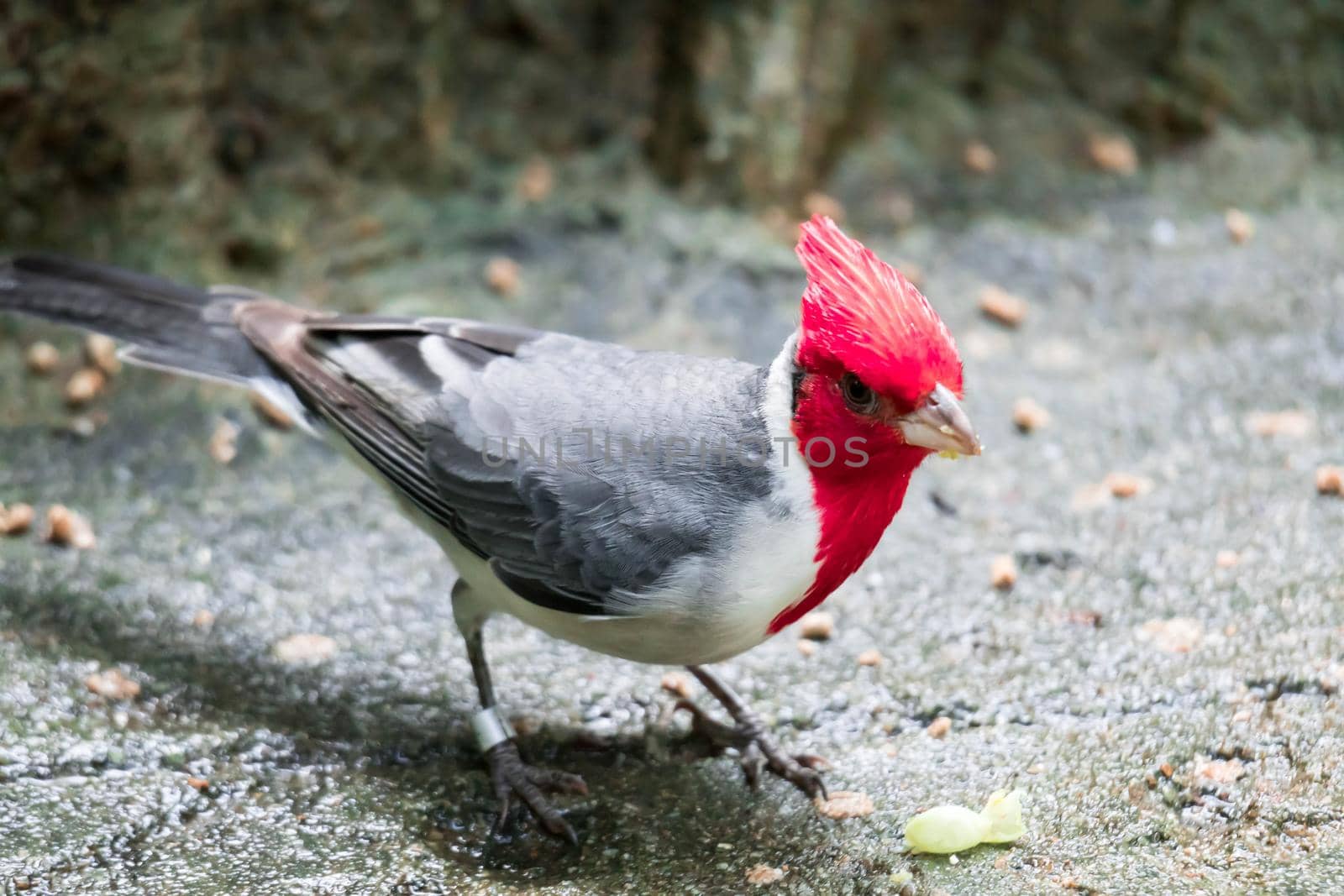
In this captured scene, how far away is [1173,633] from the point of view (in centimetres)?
398

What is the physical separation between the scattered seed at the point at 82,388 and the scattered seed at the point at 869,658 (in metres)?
2.97

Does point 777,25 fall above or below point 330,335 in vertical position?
above

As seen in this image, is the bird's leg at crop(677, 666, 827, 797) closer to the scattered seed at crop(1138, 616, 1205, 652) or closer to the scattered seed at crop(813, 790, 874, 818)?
the scattered seed at crop(813, 790, 874, 818)

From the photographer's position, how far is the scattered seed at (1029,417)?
198 inches

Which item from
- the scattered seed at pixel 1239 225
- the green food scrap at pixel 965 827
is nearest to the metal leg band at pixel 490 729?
the green food scrap at pixel 965 827

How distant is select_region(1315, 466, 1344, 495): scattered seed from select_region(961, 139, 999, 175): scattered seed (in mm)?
2442

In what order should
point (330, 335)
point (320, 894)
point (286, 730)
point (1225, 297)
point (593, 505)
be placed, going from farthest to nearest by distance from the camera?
point (1225, 297) → point (330, 335) → point (286, 730) → point (593, 505) → point (320, 894)

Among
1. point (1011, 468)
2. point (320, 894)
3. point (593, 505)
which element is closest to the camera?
point (320, 894)

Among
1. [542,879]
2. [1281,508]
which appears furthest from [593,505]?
[1281,508]

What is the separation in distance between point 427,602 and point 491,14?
2.81 metres

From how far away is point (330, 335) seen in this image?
3998 millimetres

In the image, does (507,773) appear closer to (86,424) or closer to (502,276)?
(86,424)

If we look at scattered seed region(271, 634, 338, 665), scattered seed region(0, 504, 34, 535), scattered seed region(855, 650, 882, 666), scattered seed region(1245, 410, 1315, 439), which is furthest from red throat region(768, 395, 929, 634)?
scattered seed region(0, 504, 34, 535)

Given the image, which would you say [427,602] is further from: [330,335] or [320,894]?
[320,894]
